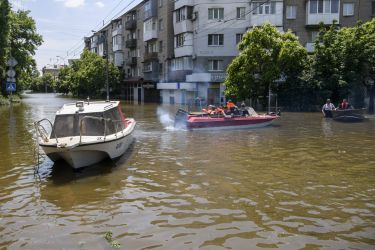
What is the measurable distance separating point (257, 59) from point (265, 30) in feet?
9.04

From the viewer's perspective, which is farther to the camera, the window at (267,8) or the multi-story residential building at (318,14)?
the window at (267,8)

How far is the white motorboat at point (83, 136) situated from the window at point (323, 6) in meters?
37.2

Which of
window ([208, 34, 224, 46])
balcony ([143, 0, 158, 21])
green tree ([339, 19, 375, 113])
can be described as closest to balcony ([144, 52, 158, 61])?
balcony ([143, 0, 158, 21])

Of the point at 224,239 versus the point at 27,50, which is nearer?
the point at 224,239

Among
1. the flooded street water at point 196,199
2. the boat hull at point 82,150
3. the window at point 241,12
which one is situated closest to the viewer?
the flooded street water at point 196,199

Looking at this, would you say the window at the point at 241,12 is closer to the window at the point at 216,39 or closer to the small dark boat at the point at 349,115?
the window at the point at 216,39

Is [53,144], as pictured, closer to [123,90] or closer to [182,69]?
[182,69]

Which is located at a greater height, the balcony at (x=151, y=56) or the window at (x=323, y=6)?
the window at (x=323, y=6)

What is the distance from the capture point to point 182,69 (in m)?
52.9

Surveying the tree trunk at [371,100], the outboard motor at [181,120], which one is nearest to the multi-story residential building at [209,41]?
the tree trunk at [371,100]

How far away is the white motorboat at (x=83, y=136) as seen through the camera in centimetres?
1221

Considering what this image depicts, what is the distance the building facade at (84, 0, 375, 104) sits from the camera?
4656 centimetres

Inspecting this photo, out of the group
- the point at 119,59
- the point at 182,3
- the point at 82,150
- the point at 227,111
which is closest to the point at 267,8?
the point at 182,3

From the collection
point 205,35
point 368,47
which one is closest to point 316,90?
point 368,47
